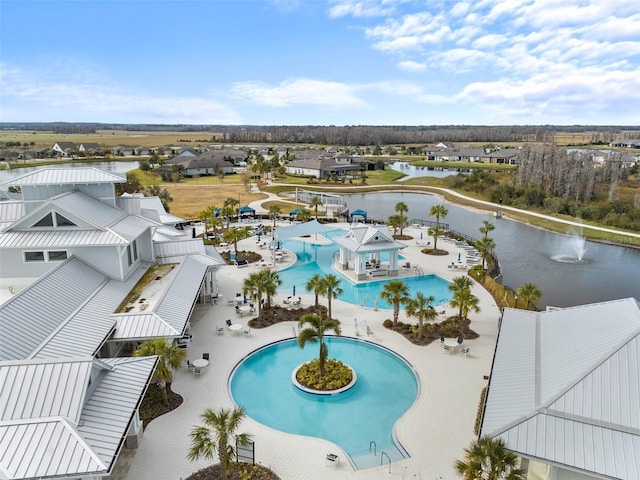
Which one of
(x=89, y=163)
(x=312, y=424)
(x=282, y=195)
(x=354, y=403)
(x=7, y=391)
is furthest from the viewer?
(x=89, y=163)

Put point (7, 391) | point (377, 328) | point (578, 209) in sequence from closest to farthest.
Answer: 1. point (7, 391)
2. point (377, 328)
3. point (578, 209)

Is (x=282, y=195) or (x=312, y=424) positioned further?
(x=282, y=195)

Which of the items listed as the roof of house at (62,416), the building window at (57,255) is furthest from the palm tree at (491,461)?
the building window at (57,255)

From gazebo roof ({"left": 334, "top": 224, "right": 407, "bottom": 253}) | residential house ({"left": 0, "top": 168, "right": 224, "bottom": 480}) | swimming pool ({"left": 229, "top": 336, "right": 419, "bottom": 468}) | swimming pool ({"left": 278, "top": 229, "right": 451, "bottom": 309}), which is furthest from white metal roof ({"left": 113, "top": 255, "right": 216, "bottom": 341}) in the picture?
gazebo roof ({"left": 334, "top": 224, "right": 407, "bottom": 253})

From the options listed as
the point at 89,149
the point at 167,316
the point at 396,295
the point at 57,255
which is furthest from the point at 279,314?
the point at 89,149

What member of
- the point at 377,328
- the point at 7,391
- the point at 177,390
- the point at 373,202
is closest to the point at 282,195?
the point at 373,202

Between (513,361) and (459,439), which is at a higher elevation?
(513,361)

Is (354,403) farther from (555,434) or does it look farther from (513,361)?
(555,434)

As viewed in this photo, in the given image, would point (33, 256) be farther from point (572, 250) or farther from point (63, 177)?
point (572, 250)
